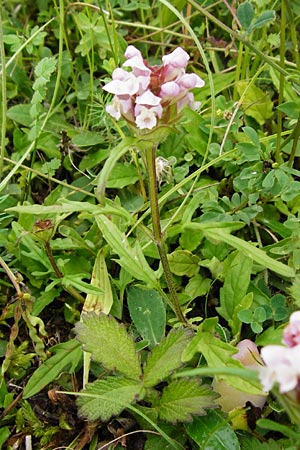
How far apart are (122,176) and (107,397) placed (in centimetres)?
61

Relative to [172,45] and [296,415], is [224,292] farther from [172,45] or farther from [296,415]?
[172,45]

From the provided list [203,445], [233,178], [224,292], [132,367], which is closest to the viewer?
[203,445]

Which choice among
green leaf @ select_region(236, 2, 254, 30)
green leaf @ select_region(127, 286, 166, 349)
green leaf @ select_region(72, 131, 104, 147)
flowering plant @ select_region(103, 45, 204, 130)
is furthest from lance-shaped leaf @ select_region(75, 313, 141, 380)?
green leaf @ select_region(236, 2, 254, 30)

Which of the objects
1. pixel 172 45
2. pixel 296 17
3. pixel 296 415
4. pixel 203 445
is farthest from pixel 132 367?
pixel 296 17

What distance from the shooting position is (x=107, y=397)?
1165mm

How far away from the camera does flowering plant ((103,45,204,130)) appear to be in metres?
1.00

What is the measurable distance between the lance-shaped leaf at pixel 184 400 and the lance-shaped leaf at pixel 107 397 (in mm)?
56

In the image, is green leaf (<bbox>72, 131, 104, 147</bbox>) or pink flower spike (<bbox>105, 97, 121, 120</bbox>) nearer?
pink flower spike (<bbox>105, 97, 121, 120</bbox>)

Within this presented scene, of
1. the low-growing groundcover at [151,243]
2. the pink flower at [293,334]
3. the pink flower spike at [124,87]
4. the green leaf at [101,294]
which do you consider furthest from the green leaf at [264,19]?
the pink flower at [293,334]

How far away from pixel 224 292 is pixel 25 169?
63 centimetres

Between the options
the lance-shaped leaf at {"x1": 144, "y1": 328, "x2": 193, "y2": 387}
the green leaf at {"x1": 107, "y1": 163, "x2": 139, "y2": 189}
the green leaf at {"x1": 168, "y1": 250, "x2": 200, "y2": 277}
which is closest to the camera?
the lance-shaped leaf at {"x1": 144, "y1": 328, "x2": 193, "y2": 387}

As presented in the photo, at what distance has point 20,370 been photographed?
139cm

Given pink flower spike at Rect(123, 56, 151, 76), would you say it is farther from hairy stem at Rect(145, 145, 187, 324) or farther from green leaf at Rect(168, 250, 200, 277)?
green leaf at Rect(168, 250, 200, 277)

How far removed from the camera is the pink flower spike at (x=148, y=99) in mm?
978
